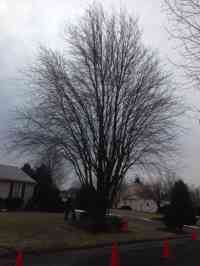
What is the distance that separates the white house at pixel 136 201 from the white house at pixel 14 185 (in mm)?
46457

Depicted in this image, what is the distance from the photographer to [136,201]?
318 ft

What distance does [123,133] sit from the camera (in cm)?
2177

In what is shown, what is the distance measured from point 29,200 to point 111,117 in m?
23.7

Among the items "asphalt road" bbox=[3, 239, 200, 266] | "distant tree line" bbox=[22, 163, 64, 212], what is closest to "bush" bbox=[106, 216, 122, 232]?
"asphalt road" bbox=[3, 239, 200, 266]

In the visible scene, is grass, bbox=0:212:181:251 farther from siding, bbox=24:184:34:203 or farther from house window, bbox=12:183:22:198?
siding, bbox=24:184:34:203

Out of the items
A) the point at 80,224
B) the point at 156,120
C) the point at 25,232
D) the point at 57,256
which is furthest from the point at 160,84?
the point at 57,256

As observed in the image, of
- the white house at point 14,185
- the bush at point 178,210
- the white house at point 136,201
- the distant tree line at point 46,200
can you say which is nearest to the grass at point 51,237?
the bush at point 178,210

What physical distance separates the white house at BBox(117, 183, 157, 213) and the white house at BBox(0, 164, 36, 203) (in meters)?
46.5

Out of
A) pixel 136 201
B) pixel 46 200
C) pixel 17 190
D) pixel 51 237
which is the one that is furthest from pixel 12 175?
pixel 136 201

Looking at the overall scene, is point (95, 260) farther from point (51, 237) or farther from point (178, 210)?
point (178, 210)

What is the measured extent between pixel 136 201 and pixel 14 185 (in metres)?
59.8

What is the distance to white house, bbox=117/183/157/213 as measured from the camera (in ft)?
298

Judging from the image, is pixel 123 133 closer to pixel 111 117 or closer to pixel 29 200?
pixel 111 117

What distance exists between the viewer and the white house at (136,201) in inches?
3573
